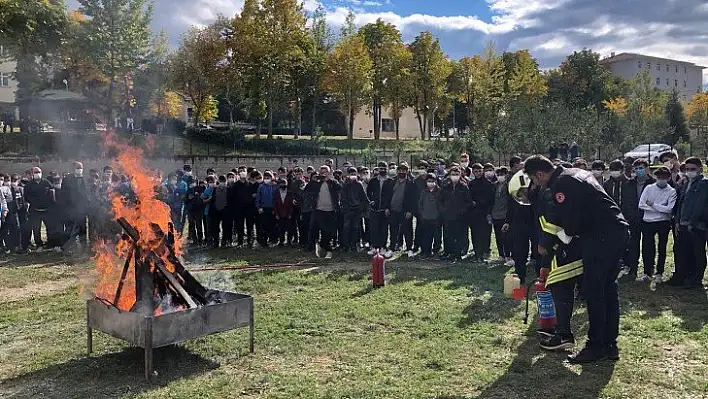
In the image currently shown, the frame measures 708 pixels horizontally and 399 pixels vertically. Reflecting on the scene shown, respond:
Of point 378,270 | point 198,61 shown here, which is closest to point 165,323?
point 378,270

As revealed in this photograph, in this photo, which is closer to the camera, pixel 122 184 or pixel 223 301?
pixel 223 301

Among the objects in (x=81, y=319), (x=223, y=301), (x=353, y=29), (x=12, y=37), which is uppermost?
(x=353, y=29)

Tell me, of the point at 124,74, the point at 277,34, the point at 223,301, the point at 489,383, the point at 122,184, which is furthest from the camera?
the point at 277,34

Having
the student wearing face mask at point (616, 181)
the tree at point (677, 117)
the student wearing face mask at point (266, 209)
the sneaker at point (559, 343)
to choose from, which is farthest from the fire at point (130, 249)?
the tree at point (677, 117)

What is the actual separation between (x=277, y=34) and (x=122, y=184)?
26.0 meters

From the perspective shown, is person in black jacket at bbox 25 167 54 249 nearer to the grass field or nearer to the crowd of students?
the crowd of students

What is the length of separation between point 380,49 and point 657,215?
3931cm

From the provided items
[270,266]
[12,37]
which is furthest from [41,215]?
[12,37]

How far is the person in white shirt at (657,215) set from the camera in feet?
32.7

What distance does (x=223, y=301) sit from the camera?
23.0 feet

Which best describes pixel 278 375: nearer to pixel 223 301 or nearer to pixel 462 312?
pixel 223 301

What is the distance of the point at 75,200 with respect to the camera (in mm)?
14570

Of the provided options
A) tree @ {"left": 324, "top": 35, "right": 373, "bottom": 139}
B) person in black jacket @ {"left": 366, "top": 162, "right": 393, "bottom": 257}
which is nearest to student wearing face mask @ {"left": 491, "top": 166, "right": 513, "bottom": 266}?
person in black jacket @ {"left": 366, "top": 162, "right": 393, "bottom": 257}

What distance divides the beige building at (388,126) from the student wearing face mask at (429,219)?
51.3 metres
